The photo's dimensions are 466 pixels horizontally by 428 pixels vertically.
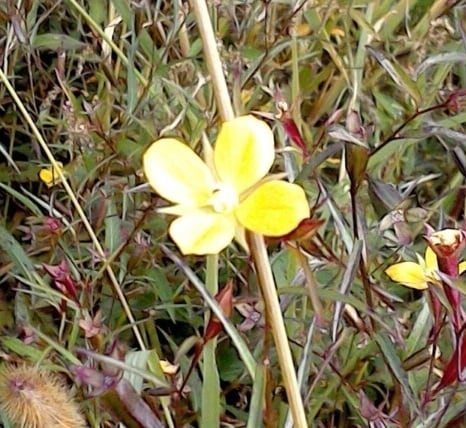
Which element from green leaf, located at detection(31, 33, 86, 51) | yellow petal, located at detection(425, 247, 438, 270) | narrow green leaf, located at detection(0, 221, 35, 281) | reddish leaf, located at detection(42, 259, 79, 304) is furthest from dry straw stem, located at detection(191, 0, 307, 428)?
green leaf, located at detection(31, 33, 86, 51)

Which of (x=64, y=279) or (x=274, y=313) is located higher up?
(x=274, y=313)

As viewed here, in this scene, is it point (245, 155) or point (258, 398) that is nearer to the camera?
point (245, 155)

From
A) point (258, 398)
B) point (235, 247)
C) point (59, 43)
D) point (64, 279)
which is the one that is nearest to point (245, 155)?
point (258, 398)

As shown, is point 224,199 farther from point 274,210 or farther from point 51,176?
point 51,176

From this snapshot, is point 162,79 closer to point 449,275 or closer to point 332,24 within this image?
point 332,24

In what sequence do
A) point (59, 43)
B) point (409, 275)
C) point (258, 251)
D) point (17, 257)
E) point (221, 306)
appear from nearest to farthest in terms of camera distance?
point (258, 251), point (221, 306), point (409, 275), point (17, 257), point (59, 43)

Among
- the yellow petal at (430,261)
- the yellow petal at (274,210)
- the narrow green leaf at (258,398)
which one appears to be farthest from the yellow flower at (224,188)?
the yellow petal at (430,261)

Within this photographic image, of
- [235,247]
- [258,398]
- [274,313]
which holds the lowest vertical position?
[235,247]

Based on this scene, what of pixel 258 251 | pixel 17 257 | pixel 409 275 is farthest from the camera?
pixel 17 257
